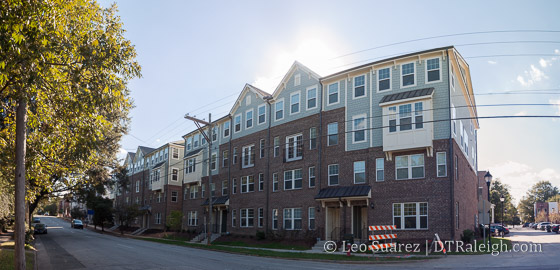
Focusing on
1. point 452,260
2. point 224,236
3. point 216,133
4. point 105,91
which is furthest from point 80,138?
point 216,133

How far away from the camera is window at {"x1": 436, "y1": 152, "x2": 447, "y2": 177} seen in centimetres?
2453

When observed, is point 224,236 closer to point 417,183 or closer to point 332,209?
point 332,209

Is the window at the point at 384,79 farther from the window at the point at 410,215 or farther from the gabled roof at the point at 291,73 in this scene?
the window at the point at 410,215

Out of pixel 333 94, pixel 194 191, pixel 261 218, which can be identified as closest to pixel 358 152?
pixel 333 94

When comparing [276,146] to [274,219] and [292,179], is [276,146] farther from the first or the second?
[274,219]

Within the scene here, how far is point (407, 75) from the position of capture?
26828 millimetres

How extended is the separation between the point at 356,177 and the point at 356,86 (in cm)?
630

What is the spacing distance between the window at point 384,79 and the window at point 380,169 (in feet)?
15.4

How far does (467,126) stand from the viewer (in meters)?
33.9

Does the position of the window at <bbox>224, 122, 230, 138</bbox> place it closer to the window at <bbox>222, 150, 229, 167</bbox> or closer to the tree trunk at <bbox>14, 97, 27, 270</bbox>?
the window at <bbox>222, 150, 229, 167</bbox>

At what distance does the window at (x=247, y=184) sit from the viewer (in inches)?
1496

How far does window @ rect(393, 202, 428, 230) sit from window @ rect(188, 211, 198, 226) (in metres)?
26.2

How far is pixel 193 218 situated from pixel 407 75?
2984 cm

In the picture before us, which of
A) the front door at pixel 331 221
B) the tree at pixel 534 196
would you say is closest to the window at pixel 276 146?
the front door at pixel 331 221
